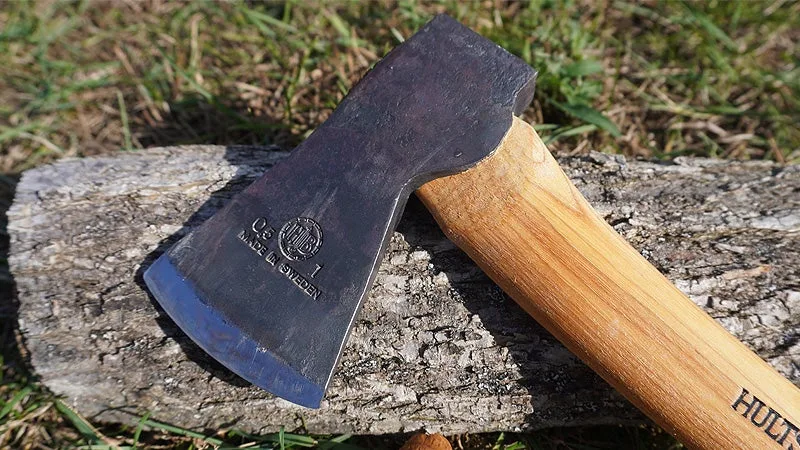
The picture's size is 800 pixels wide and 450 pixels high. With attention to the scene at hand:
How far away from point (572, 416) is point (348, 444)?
87 centimetres

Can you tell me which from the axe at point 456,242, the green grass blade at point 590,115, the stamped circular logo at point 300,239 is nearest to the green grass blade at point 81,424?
the axe at point 456,242

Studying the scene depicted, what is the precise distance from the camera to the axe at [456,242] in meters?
1.87

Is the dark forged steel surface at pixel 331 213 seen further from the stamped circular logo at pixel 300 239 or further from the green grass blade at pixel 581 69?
the green grass blade at pixel 581 69

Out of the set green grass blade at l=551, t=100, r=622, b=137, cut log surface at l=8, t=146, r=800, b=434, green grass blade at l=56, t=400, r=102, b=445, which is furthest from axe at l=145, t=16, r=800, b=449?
green grass blade at l=551, t=100, r=622, b=137

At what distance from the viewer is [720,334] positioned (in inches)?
74.0

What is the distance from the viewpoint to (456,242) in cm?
208

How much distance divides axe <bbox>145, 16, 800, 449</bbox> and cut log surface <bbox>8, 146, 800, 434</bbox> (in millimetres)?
287

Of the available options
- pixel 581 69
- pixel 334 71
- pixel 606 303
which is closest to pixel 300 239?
pixel 606 303

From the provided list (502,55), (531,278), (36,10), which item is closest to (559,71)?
(502,55)

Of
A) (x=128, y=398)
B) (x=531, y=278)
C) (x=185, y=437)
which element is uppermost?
(x=531, y=278)

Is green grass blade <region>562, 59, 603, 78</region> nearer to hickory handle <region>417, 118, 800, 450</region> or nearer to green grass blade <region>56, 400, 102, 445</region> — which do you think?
hickory handle <region>417, 118, 800, 450</region>

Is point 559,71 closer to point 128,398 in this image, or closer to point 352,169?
point 352,169

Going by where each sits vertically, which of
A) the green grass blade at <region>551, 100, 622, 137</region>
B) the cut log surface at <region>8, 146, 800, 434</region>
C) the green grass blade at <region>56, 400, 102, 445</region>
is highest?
the green grass blade at <region>551, 100, 622, 137</region>

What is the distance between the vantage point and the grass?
11.1 ft
